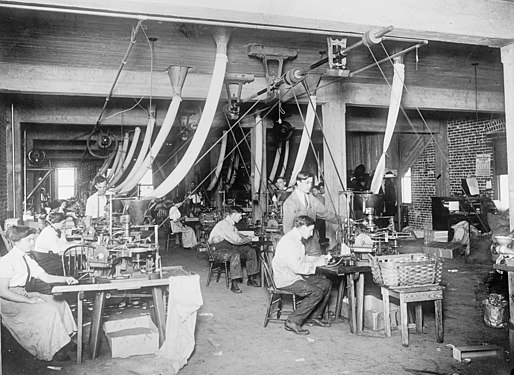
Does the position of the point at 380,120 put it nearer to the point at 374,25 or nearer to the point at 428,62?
the point at 428,62

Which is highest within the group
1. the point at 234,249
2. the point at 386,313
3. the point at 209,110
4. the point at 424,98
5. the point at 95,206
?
the point at 424,98

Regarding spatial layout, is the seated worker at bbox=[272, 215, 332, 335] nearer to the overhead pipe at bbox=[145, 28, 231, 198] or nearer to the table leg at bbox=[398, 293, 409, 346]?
the table leg at bbox=[398, 293, 409, 346]

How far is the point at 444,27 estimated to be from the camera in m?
5.20

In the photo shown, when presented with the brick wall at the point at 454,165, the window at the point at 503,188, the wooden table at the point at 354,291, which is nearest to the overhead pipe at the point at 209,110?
the wooden table at the point at 354,291

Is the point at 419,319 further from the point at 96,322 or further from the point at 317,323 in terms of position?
the point at 96,322

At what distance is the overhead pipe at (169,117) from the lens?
7.22 m

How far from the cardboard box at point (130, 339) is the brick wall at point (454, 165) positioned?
10.7 metres

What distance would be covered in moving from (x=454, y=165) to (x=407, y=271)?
33.1 ft

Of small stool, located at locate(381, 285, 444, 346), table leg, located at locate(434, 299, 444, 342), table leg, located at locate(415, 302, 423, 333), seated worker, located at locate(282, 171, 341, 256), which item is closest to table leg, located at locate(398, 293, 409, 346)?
small stool, located at locate(381, 285, 444, 346)

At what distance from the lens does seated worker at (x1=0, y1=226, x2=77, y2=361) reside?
15.3 feet

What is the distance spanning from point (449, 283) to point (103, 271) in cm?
618

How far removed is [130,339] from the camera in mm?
4891

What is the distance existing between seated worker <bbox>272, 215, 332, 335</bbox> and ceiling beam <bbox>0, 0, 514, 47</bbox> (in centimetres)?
223

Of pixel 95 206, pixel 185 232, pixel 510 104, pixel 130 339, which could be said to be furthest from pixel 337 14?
pixel 185 232
